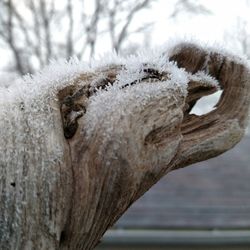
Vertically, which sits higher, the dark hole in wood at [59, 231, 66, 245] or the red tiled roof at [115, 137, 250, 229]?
the dark hole in wood at [59, 231, 66, 245]

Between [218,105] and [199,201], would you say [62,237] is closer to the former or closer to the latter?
[218,105]

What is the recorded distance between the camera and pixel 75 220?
3.05ft

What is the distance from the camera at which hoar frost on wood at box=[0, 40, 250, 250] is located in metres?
0.91

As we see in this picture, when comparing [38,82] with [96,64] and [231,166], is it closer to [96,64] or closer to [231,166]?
[96,64]

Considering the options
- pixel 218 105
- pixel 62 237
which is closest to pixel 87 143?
pixel 62 237

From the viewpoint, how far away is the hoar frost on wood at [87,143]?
91 centimetres

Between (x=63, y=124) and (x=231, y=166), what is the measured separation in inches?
252

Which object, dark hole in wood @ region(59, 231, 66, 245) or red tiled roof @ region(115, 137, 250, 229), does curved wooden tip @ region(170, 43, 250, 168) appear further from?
red tiled roof @ region(115, 137, 250, 229)

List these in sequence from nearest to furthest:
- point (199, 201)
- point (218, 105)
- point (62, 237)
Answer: point (62, 237) < point (218, 105) < point (199, 201)

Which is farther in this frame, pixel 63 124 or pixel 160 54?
pixel 160 54

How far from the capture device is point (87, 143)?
0.94 m

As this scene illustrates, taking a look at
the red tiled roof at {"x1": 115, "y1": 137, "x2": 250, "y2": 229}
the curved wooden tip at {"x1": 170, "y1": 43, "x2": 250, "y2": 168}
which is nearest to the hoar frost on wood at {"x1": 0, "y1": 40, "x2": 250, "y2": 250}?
the curved wooden tip at {"x1": 170, "y1": 43, "x2": 250, "y2": 168}

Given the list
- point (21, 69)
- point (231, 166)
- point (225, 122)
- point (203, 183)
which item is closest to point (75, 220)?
point (225, 122)

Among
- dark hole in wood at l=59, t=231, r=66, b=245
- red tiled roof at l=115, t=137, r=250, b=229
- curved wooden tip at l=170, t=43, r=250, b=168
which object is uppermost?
curved wooden tip at l=170, t=43, r=250, b=168
